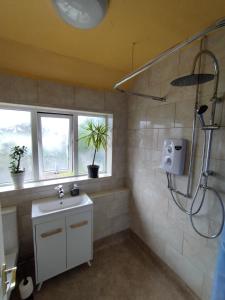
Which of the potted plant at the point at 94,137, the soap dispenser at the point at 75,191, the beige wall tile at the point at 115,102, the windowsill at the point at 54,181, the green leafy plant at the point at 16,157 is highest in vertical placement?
the beige wall tile at the point at 115,102

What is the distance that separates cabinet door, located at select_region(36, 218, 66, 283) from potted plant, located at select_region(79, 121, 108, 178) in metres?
0.73

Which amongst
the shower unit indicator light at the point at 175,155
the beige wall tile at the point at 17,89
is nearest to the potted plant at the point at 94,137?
the beige wall tile at the point at 17,89

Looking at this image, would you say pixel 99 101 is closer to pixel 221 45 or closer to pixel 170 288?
pixel 221 45

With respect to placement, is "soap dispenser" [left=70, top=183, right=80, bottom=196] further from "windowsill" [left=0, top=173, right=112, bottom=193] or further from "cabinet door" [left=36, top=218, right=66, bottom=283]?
"cabinet door" [left=36, top=218, right=66, bottom=283]

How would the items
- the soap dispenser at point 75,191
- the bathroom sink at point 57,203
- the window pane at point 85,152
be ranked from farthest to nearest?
the window pane at point 85,152, the soap dispenser at point 75,191, the bathroom sink at point 57,203

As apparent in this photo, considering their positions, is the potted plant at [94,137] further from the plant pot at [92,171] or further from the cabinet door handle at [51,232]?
the cabinet door handle at [51,232]

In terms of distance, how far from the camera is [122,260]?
5.96 feet

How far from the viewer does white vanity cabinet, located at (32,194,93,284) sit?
1386 millimetres

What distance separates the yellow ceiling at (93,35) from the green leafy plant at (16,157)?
2.68 feet

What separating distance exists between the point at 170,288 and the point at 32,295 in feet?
4.45

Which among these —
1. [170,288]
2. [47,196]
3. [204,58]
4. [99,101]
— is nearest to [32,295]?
[47,196]

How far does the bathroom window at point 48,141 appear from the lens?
169 cm

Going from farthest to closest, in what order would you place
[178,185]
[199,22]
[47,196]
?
[47,196]
[178,185]
[199,22]

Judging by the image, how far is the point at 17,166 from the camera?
5.38ft
